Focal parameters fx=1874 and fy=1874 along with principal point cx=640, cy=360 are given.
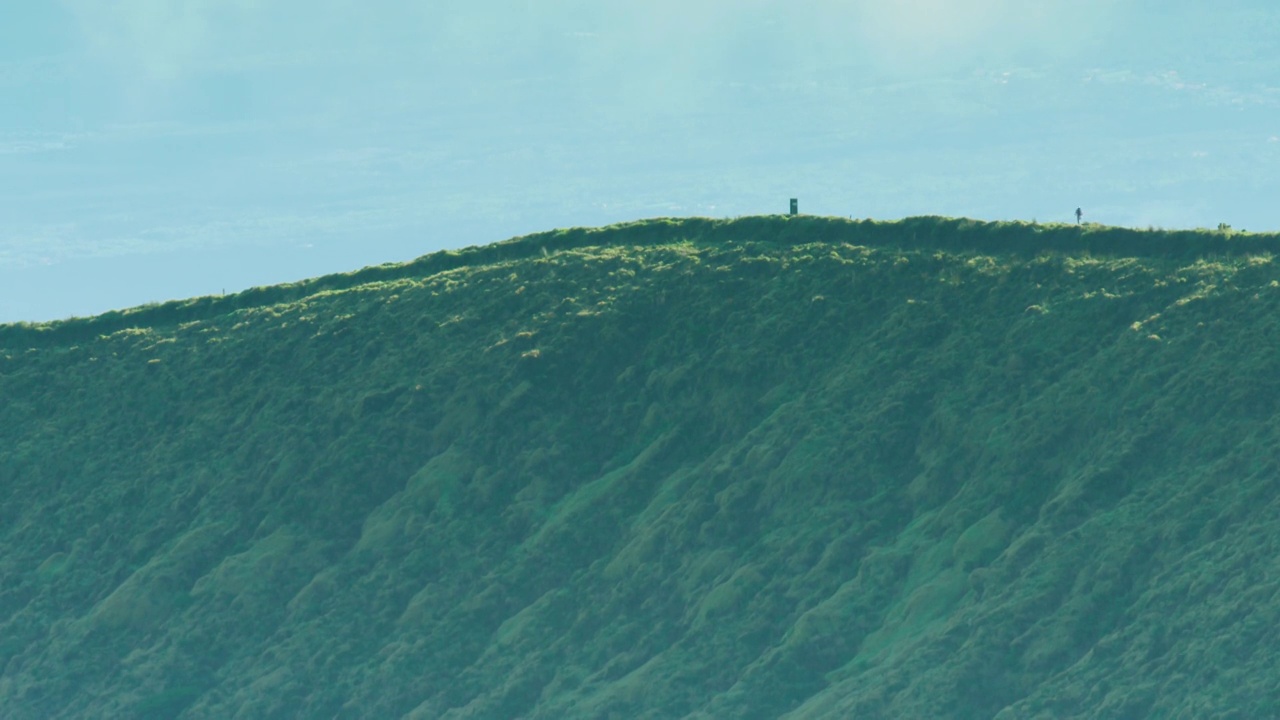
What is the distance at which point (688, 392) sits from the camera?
149 feet

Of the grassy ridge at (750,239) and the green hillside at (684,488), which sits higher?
the grassy ridge at (750,239)

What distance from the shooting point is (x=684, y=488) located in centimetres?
4231

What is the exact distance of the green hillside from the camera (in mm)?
34656

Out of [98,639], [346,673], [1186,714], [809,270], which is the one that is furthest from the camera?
[809,270]

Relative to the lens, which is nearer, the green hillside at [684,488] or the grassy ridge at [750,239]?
the green hillside at [684,488]

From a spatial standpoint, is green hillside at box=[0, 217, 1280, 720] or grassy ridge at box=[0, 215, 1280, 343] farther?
grassy ridge at box=[0, 215, 1280, 343]

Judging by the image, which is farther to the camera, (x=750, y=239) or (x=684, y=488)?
(x=750, y=239)

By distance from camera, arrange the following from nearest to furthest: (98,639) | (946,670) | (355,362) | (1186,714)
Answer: (1186,714), (946,670), (98,639), (355,362)

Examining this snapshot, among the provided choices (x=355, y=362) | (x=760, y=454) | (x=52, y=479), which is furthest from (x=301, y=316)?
(x=760, y=454)

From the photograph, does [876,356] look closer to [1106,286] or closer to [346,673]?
[1106,286]

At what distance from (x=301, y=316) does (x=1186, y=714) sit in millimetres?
31499

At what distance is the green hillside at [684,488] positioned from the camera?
34656mm

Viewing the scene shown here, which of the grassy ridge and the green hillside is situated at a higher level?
the grassy ridge

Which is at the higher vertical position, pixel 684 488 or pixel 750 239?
pixel 750 239
